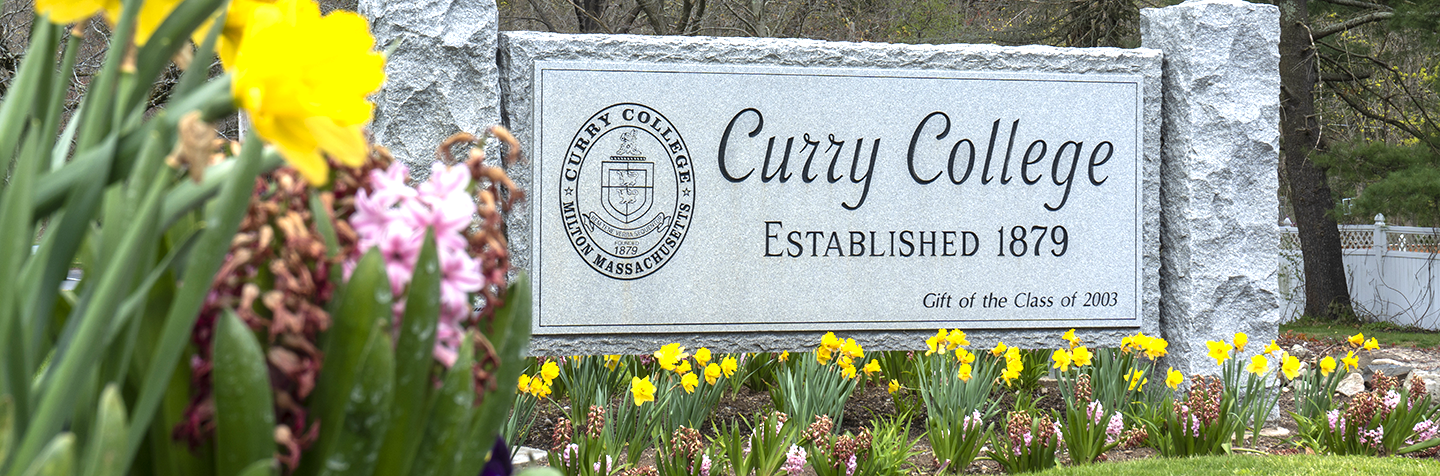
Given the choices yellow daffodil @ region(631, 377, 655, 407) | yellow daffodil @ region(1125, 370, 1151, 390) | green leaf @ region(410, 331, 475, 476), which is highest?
green leaf @ region(410, 331, 475, 476)

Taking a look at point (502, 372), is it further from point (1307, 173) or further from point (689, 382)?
point (1307, 173)

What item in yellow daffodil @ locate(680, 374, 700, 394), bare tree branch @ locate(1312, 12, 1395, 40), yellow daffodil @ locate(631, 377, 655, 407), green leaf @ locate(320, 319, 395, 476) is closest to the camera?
green leaf @ locate(320, 319, 395, 476)

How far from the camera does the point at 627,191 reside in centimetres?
373

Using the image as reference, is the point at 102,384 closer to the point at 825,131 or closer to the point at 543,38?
the point at 543,38

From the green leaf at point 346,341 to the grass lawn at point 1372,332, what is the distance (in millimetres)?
9644

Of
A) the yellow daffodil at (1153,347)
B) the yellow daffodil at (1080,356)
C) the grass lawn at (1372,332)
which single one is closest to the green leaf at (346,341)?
the yellow daffodil at (1080,356)

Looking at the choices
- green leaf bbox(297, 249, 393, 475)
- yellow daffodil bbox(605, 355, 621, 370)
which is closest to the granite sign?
yellow daffodil bbox(605, 355, 621, 370)

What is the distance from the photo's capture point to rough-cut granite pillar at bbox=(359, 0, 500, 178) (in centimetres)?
349

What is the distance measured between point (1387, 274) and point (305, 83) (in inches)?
490

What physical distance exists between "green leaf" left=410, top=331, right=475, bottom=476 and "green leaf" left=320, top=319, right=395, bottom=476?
0.14ft

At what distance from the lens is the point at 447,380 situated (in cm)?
68

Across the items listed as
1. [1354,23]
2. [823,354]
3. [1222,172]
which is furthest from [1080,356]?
[1354,23]

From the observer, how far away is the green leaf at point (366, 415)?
63cm

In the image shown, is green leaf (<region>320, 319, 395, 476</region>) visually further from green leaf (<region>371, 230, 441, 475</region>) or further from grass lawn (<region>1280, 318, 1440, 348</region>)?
grass lawn (<region>1280, 318, 1440, 348</region>)
